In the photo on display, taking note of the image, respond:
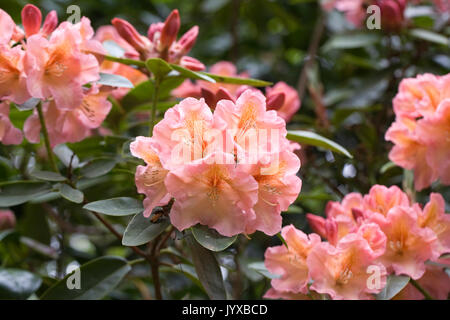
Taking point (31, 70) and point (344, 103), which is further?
point (344, 103)

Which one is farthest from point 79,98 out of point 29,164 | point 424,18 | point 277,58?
point 277,58

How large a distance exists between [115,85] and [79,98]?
0.07 metres

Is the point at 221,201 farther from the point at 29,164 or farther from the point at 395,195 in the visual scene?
the point at 29,164

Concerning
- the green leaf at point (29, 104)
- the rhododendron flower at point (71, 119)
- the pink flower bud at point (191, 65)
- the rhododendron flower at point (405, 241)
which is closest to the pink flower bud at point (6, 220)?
the rhododendron flower at point (71, 119)

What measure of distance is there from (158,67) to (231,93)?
510 millimetres

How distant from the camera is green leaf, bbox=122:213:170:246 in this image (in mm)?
915

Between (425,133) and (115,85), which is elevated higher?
(115,85)

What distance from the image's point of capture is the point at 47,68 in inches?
41.1

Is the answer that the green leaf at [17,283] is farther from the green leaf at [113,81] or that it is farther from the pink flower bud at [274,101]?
the pink flower bud at [274,101]

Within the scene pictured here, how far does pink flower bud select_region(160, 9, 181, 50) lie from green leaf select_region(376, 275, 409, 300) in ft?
1.97

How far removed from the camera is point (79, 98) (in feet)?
3.52

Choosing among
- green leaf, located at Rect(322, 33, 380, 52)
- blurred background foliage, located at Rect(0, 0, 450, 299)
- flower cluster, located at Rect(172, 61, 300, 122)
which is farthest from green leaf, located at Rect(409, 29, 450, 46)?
flower cluster, located at Rect(172, 61, 300, 122)

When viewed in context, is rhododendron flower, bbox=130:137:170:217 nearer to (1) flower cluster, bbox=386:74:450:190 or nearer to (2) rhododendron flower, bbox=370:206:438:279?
(2) rhododendron flower, bbox=370:206:438:279

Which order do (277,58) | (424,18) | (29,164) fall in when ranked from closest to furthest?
(29,164), (424,18), (277,58)
